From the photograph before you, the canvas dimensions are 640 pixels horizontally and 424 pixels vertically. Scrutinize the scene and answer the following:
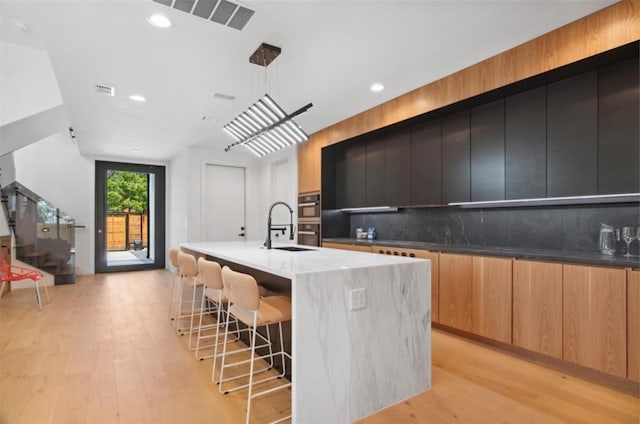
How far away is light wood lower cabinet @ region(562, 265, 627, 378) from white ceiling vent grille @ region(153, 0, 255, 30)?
2.99 m

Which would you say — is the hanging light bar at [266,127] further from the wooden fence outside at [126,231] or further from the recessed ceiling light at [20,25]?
the wooden fence outside at [126,231]

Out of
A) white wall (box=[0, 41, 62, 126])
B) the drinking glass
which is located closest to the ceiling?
white wall (box=[0, 41, 62, 126])

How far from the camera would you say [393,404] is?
6.81ft

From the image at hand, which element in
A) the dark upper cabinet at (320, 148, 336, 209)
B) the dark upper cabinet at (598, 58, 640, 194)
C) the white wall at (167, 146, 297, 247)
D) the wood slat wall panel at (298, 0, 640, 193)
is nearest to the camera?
the wood slat wall panel at (298, 0, 640, 193)

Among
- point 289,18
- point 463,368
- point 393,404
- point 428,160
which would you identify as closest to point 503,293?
point 463,368

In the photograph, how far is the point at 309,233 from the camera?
5.39m

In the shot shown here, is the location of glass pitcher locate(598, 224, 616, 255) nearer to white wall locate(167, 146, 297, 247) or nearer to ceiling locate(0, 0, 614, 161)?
ceiling locate(0, 0, 614, 161)

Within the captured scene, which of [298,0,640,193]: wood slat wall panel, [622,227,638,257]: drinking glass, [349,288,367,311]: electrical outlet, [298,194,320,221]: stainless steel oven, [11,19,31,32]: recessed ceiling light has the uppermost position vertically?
[11,19,31,32]: recessed ceiling light

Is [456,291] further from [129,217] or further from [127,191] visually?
[127,191]

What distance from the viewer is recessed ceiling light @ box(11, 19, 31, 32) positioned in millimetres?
2689

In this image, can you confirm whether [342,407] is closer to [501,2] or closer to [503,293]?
[503,293]

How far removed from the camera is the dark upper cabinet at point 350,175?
4893 mm

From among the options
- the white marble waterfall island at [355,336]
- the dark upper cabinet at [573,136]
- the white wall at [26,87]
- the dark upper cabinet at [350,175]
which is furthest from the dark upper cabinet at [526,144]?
the white wall at [26,87]

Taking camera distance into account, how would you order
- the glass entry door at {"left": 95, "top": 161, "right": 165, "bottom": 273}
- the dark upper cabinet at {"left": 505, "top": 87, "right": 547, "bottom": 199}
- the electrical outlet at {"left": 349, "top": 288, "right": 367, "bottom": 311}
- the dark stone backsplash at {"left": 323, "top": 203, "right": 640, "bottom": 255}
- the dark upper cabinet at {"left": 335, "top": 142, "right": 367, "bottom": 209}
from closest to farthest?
the electrical outlet at {"left": 349, "top": 288, "right": 367, "bottom": 311} → the dark stone backsplash at {"left": 323, "top": 203, "right": 640, "bottom": 255} → the dark upper cabinet at {"left": 505, "top": 87, "right": 547, "bottom": 199} → the dark upper cabinet at {"left": 335, "top": 142, "right": 367, "bottom": 209} → the glass entry door at {"left": 95, "top": 161, "right": 165, "bottom": 273}
